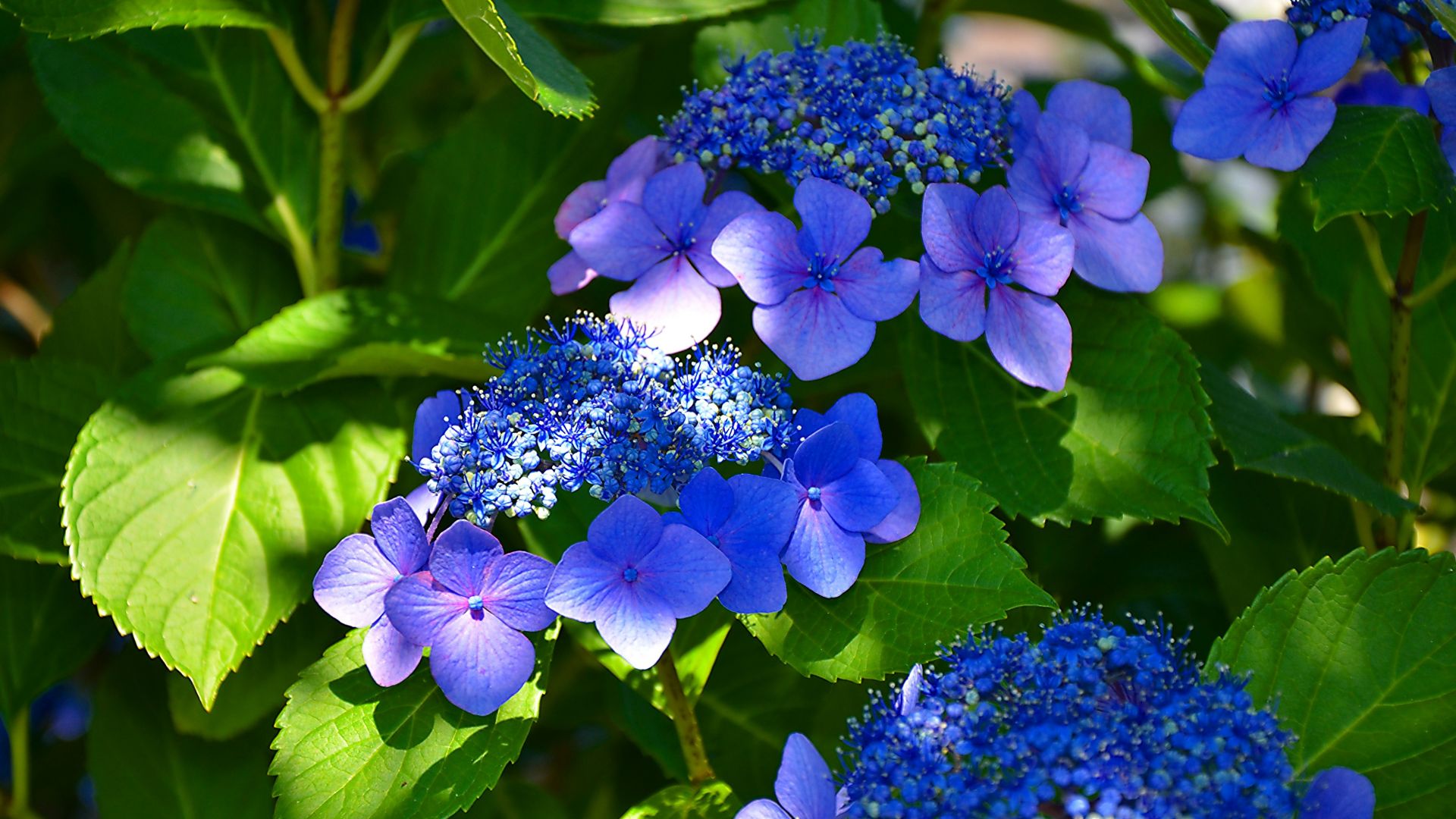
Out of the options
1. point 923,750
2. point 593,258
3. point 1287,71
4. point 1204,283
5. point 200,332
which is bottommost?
point 1204,283

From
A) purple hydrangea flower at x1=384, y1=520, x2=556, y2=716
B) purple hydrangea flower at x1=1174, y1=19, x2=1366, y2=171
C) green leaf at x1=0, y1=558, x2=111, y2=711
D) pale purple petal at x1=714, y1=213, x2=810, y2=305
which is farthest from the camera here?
green leaf at x1=0, y1=558, x2=111, y2=711

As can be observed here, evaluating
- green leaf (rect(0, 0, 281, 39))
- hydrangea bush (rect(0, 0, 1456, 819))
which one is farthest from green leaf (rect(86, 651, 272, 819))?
green leaf (rect(0, 0, 281, 39))

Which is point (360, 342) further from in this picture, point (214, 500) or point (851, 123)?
point (851, 123)

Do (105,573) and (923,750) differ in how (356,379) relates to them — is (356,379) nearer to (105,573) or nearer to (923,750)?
(105,573)

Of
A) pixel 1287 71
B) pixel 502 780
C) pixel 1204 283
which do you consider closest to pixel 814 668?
pixel 502 780

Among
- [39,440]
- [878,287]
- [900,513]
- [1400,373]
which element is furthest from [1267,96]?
[39,440]

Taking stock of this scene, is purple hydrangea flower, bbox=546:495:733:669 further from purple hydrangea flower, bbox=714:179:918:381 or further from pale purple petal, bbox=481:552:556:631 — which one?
purple hydrangea flower, bbox=714:179:918:381
